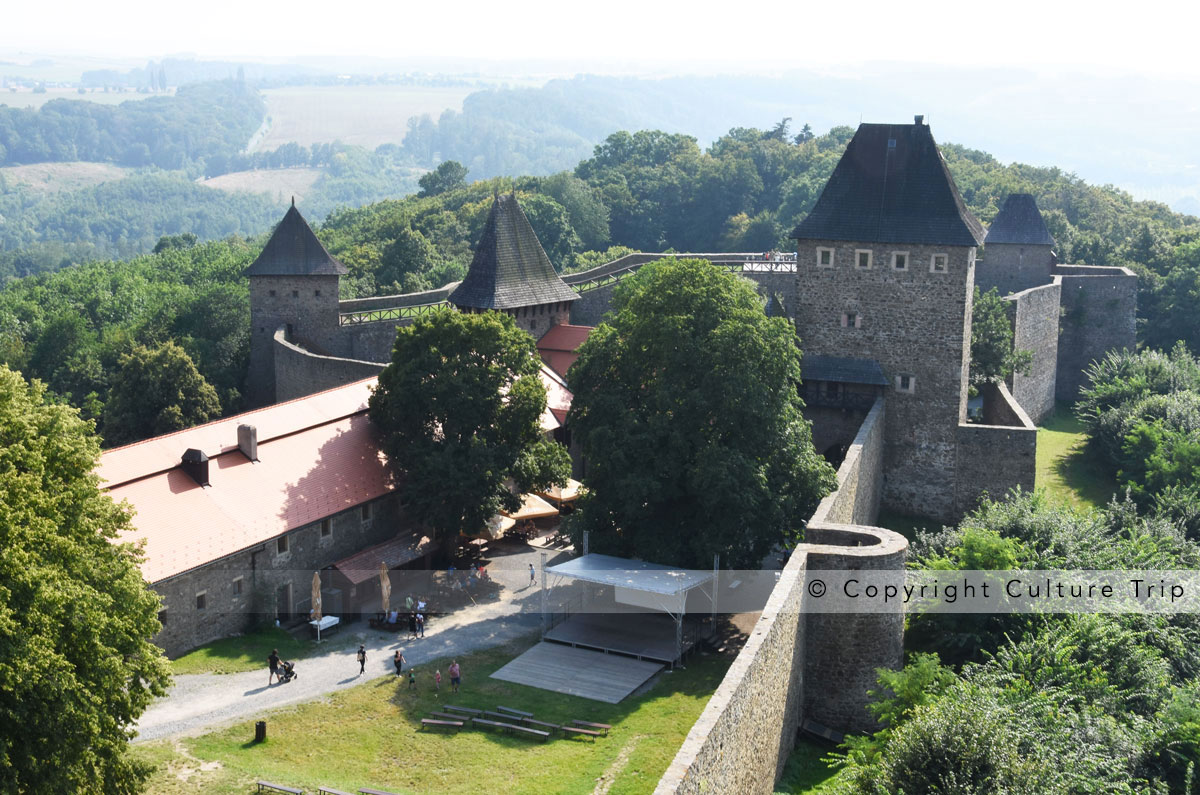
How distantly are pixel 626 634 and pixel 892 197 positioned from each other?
14.7 metres

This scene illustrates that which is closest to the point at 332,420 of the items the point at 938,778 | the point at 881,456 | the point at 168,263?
the point at 881,456

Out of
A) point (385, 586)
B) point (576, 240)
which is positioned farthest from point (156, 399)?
point (576, 240)

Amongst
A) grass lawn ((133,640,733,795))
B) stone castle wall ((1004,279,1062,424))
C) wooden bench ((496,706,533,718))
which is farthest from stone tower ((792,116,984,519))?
wooden bench ((496,706,533,718))

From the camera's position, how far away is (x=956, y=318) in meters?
34.2

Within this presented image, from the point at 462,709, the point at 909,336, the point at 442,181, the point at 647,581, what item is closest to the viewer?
the point at 462,709

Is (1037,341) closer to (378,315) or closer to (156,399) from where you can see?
(378,315)

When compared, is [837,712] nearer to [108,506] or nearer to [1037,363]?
[108,506]

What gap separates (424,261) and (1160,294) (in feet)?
121

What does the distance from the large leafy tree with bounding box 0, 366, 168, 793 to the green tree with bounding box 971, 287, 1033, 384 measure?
90.3ft

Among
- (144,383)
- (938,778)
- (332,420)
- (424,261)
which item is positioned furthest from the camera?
(424,261)

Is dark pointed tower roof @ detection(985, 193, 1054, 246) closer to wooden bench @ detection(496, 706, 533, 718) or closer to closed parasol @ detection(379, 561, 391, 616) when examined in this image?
closed parasol @ detection(379, 561, 391, 616)

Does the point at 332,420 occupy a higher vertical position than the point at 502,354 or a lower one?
lower

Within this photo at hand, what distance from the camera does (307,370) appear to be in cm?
4125

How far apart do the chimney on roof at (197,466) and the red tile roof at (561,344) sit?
1374cm
